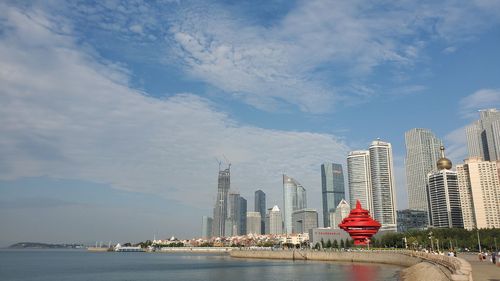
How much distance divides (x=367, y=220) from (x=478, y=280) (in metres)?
124

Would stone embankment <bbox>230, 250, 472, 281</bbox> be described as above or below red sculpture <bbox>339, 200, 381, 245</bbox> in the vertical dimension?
below

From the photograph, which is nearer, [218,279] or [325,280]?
[325,280]

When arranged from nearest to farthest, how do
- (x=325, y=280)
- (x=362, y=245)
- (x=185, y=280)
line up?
(x=325, y=280)
(x=185, y=280)
(x=362, y=245)

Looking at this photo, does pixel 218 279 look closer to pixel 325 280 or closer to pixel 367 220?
pixel 325 280

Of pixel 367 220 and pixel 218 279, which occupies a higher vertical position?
pixel 367 220

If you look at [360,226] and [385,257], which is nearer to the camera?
[385,257]

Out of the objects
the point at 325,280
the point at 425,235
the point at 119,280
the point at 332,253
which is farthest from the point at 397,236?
the point at 119,280

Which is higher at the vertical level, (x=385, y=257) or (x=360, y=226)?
(x=360, y=226)

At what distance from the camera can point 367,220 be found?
155875mm

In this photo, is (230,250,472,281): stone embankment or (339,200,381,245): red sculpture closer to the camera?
(230,250,472,281): stone embankment

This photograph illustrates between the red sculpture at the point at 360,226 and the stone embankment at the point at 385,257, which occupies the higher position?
the red sculpture at the point at 360,226

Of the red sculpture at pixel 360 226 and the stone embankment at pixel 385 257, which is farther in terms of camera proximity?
the red sculpture at pixel 360 226

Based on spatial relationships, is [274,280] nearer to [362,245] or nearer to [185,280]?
[185,280]

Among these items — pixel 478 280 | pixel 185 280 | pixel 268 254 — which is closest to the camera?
pixel 478 280
